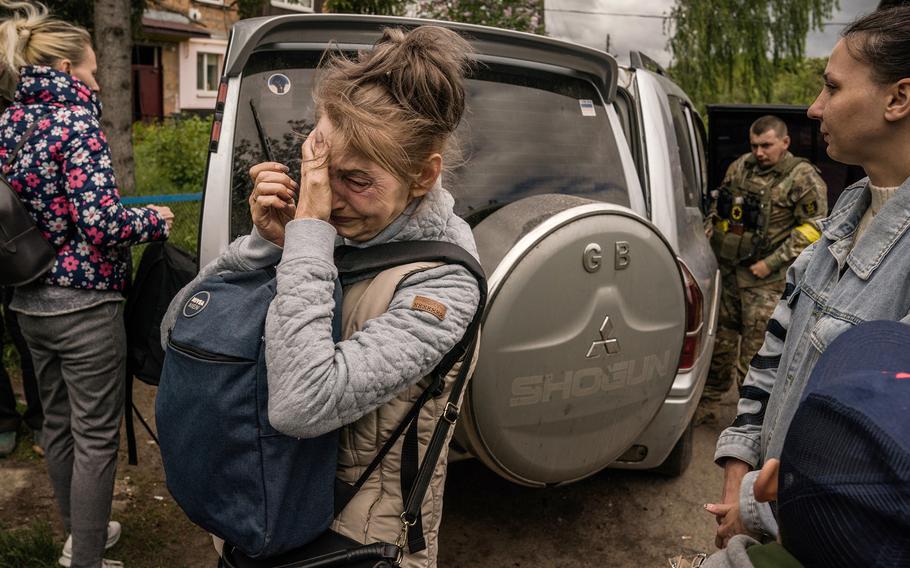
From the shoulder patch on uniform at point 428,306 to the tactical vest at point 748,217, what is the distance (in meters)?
4.16

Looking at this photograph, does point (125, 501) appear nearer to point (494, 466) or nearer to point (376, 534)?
point (494, 466)

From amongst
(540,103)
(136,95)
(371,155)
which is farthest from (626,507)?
(136,95)

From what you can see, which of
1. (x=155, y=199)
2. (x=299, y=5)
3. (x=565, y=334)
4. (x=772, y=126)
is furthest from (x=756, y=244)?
(x=299, y=5)

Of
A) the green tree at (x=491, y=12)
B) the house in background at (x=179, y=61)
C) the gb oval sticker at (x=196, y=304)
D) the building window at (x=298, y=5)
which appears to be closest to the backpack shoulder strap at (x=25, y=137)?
the gb oval sticker at (x=196, y=304)

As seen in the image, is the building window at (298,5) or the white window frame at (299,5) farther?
the building window at (298,5)

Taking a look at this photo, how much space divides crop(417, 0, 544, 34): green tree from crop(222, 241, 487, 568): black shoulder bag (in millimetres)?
7150

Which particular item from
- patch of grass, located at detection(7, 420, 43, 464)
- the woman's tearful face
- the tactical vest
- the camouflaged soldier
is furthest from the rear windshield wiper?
the tactical vest

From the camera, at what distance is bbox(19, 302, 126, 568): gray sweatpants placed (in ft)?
8.98

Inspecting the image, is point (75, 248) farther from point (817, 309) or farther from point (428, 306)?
point (817, 309)

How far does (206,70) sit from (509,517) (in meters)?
28.6

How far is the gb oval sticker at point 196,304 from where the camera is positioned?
1.49 m

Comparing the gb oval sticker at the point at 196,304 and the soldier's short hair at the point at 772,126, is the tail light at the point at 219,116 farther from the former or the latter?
the soldier's short hair at the point at 772,126

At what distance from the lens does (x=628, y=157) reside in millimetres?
3182

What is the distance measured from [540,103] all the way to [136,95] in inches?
1063
